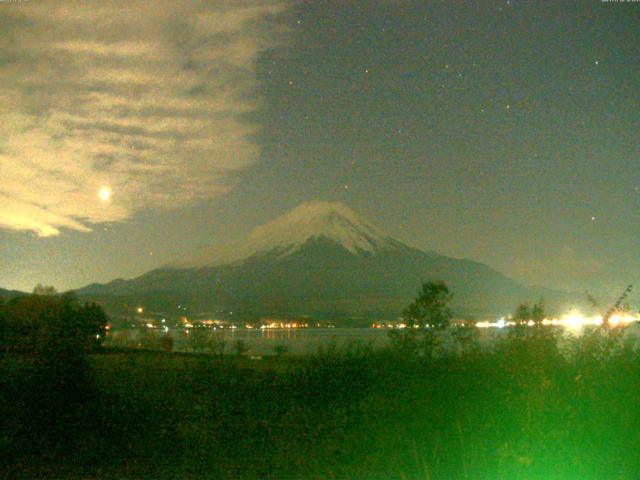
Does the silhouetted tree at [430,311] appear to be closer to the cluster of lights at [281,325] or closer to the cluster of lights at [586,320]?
the cluster of lights at [586,320]

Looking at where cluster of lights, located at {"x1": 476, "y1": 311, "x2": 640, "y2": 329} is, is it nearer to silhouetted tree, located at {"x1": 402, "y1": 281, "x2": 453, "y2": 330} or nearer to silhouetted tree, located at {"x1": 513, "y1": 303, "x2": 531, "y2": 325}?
silhouetted tree, located at {"x1": 513, "y1": 303, "x2": 531, "y2": 325}

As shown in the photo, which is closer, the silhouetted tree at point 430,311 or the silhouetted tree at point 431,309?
the silhouetted tree at point 430,311

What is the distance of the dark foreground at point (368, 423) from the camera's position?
1021 cm

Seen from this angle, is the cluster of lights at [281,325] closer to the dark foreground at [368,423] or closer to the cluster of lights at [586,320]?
the dark foreground at [368,423]

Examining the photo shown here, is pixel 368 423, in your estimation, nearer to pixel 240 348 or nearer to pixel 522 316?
pixel 522 316

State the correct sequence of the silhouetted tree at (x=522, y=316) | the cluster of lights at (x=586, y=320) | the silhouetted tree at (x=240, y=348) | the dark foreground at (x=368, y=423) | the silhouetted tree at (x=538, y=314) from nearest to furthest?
the dark foreground at (x=368, y=423), the cluster of lights at (x=586, y=320), the silhouetted tree at (x=538, y=314), the silhouetted tree at (x=522, y=316), the silhouetted tree at (x=240, y=348)

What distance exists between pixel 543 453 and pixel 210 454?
4.73 m

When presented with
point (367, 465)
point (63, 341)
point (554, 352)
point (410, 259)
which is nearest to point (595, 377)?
point (554, 352)

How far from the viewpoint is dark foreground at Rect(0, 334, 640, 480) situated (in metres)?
10.2

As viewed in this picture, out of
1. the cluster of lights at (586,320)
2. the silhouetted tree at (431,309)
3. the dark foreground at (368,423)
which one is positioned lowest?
the dark foreground at (368,423)

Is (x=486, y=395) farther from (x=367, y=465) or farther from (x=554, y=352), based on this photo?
(x=367, y=465)

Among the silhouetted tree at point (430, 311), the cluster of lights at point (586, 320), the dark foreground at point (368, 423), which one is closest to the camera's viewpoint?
the dark foreground at point (368, 423)

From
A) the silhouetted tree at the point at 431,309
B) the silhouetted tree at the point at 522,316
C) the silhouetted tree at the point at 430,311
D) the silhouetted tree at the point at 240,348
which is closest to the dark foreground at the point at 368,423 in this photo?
the silhouetted tree at the point at 522,316

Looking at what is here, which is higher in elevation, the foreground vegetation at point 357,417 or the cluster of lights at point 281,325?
the cluster of lights at point 281,325
